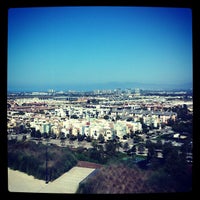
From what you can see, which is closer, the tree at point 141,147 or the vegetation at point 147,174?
the vegetation at point 147,174

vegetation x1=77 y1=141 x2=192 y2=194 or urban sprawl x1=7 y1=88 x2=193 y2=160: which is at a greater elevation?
urban sprawl x1=7 y1=88 x2=193 y2=160

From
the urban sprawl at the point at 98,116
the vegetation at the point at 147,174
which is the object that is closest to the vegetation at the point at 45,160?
the urban sprawl at the point at 98,116

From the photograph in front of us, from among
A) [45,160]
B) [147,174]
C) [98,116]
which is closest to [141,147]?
[147,174]

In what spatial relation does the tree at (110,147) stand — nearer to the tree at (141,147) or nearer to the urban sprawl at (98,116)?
Result: the urban sprawl at (98,116)

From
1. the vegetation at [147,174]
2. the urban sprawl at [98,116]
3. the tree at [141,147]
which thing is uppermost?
the urban sprawl at [98,116]

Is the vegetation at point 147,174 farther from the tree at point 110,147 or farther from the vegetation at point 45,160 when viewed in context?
the vegetation at point 45,160

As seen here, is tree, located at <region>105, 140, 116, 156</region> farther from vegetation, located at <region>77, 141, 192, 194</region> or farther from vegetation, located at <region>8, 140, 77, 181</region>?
vegetation, located at <region>8, 140, 77, 181</region>

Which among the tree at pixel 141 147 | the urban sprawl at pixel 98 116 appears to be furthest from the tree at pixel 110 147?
the tree at pixel 141 147

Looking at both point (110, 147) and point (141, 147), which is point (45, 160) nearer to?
point (110, 147)

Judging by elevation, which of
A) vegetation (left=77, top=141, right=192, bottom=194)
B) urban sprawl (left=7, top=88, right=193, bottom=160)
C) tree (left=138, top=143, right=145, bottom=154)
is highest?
urban sprawl (left=7, top=88, right=193, bottom=160)

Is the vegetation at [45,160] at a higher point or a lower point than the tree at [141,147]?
lower

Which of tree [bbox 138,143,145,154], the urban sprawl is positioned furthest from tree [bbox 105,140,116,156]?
tree [bbox 138,143,145,154]
